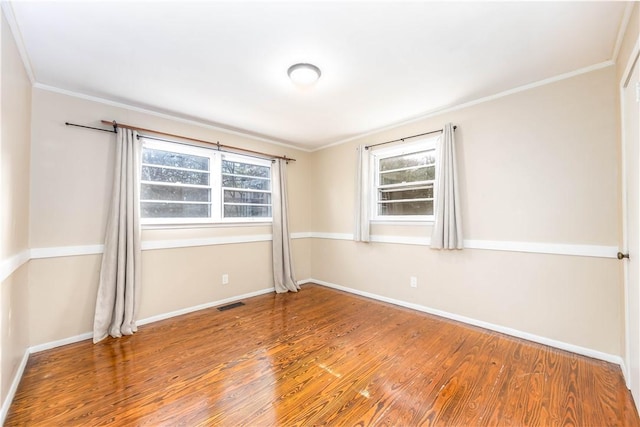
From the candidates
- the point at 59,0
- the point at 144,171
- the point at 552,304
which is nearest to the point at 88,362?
the point at 144,171

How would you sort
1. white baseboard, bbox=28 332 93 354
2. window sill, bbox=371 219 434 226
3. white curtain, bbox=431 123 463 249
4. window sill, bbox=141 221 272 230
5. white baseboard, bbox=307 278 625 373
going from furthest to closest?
1. window sill, bbox=371 219 434 226
2. window sill, bbox=141 221 272 230
3. white curtain, bbox=431 123 463 249
4. white baseboard, bbox=28 332 93 354
5. white baseboard, bbox=307 278 625 373

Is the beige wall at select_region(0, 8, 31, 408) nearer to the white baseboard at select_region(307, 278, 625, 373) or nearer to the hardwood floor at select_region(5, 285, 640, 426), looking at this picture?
the hardwood floor at select_region(5, 285, 640, 426)

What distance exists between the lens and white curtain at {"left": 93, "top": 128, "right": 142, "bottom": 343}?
2.67 meters

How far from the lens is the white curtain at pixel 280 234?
164 inches

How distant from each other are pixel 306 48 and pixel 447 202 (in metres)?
2.13

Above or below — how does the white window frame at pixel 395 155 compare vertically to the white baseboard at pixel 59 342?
above

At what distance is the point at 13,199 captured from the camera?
6.15 ft

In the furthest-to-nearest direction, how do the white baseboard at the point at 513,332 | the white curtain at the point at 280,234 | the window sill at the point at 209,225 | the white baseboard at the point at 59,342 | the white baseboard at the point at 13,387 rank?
the white curtain at the point at 280,234 → the window sill at the point at 209,225 → the white baseboard at the point at 59,342 → the white baseboard at the point at 513,332 → the white baseboard at the point at 13,387

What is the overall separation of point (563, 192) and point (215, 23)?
10.2ft

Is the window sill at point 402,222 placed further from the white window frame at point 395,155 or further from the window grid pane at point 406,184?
the window grid pane at point 406,184

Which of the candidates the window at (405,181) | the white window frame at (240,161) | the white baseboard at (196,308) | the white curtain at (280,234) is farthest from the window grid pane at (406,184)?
the white baseboard at (196,308)

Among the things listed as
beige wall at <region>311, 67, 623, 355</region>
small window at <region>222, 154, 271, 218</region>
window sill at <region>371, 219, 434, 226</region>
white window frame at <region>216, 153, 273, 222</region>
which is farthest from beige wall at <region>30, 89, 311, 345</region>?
beige wall at <region>311, 67, 623, 355</region>

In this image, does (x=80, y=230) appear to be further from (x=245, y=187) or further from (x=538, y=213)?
(x=538, y=213)

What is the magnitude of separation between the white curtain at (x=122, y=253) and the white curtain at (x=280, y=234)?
1809 millimetres
